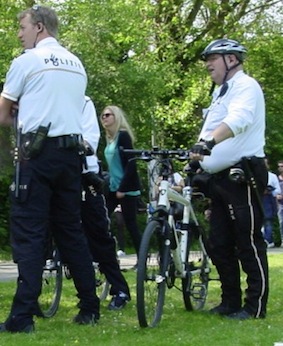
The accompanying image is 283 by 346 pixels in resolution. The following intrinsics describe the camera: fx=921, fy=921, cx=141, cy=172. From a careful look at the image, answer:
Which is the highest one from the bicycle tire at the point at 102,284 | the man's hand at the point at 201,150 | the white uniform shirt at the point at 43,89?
the white uniform shirt at the point at 43,89

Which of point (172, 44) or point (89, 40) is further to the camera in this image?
point (172, 44)

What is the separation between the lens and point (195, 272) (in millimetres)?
7848

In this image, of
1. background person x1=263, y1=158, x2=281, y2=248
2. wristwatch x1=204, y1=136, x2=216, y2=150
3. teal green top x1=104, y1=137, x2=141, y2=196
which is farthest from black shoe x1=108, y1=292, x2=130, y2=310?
background person x1=263, y1=158, x2=281, y2=248

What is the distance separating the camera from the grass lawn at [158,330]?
6.09 meters

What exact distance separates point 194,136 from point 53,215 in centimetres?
2252

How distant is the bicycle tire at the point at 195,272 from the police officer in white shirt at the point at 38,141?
151cm

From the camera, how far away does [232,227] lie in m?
7.41

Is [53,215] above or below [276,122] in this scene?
below

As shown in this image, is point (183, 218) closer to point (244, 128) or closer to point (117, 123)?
point (244, 128)

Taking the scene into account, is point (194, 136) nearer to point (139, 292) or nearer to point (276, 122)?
point (276, 122)

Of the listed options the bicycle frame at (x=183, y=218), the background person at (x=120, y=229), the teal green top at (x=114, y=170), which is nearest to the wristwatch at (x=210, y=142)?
the bicycle frame at (x=183, y=218)

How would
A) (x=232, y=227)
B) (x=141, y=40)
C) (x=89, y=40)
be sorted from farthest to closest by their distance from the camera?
1. (x=141, y=40)
2. (x=89, y=40)
3. (x=232, y=227)

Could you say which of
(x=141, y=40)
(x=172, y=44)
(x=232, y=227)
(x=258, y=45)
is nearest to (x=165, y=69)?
(x=141, y=40)

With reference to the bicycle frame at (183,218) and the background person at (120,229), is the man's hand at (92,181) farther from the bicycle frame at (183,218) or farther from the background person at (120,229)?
the background person at (120,229)
